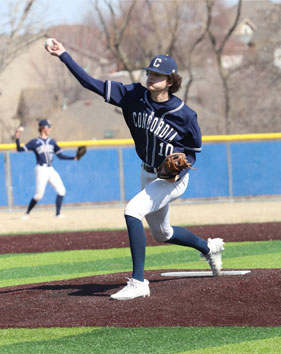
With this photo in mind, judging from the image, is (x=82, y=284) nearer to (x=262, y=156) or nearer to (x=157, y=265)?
(x=157, y=265)

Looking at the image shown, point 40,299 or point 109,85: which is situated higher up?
point 109,85

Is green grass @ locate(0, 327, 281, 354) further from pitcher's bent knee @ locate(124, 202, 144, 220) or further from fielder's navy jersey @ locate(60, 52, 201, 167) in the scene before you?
fielder's navy jersey @ locate(60, 52, 201, 167)

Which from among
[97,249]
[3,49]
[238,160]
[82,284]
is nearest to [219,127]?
[3,49]

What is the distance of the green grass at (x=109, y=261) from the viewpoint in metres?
8.77

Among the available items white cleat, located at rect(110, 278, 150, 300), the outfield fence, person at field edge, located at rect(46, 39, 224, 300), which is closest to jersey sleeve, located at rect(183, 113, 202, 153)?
person at field edge, located at rect(46, 39, 224, 300)

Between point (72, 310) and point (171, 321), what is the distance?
2.78 feet

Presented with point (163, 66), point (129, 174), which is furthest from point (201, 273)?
point (129, 174)

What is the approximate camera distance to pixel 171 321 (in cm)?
541

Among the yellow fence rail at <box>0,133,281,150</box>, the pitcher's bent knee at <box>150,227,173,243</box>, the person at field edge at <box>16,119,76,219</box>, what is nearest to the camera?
the pitcher's bent knee at <box>150,227,173,243</box>

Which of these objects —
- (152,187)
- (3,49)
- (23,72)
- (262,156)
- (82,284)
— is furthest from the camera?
(23,72)

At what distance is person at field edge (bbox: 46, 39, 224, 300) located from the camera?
6.24m

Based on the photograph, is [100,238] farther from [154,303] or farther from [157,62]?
[154,303]

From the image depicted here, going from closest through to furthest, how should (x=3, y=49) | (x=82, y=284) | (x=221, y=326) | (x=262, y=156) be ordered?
(x=221, y=326), (x=82, y=284), (x=262, y=156), (x=3, y=49)

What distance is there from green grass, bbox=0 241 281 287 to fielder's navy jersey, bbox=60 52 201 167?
246cm
